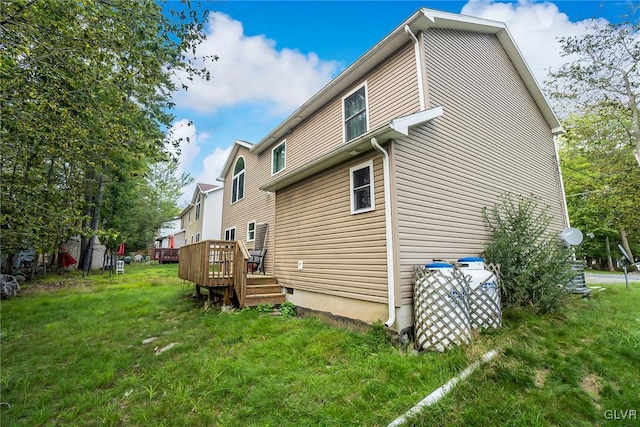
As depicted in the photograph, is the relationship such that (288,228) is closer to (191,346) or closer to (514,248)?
(191,346)

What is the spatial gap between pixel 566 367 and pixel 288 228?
226 inches

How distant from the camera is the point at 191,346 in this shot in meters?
4.74

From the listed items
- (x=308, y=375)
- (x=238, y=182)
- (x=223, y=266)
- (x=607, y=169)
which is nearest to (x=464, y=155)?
(x=308, y=375)

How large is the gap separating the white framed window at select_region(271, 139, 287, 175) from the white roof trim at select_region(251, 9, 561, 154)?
0.33 meters

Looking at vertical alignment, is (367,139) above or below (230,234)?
above

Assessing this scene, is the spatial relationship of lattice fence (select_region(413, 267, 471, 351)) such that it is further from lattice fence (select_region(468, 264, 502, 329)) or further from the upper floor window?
the upper floor window

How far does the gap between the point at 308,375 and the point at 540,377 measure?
2716 millimetres

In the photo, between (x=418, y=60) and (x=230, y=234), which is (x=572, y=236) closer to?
(x=418, y=60)

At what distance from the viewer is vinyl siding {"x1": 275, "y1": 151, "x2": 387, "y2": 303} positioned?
4844mm

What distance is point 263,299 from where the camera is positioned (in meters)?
6.78

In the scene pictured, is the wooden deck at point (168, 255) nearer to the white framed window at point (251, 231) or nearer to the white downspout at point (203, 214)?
the white downspout at point (203, 214)

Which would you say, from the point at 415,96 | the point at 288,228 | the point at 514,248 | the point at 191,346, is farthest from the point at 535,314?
the point at 191,346

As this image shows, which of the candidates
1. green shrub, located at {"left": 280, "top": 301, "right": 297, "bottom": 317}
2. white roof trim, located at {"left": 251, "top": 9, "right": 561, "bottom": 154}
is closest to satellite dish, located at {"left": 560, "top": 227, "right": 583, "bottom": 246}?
white roof trim, located at {"left": 251, "top": 9, "right": 561, "bottom": 154}

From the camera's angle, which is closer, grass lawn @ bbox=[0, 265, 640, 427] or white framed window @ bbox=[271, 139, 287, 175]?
grass lawn @ bbox=[0, 265, 640, 427]
